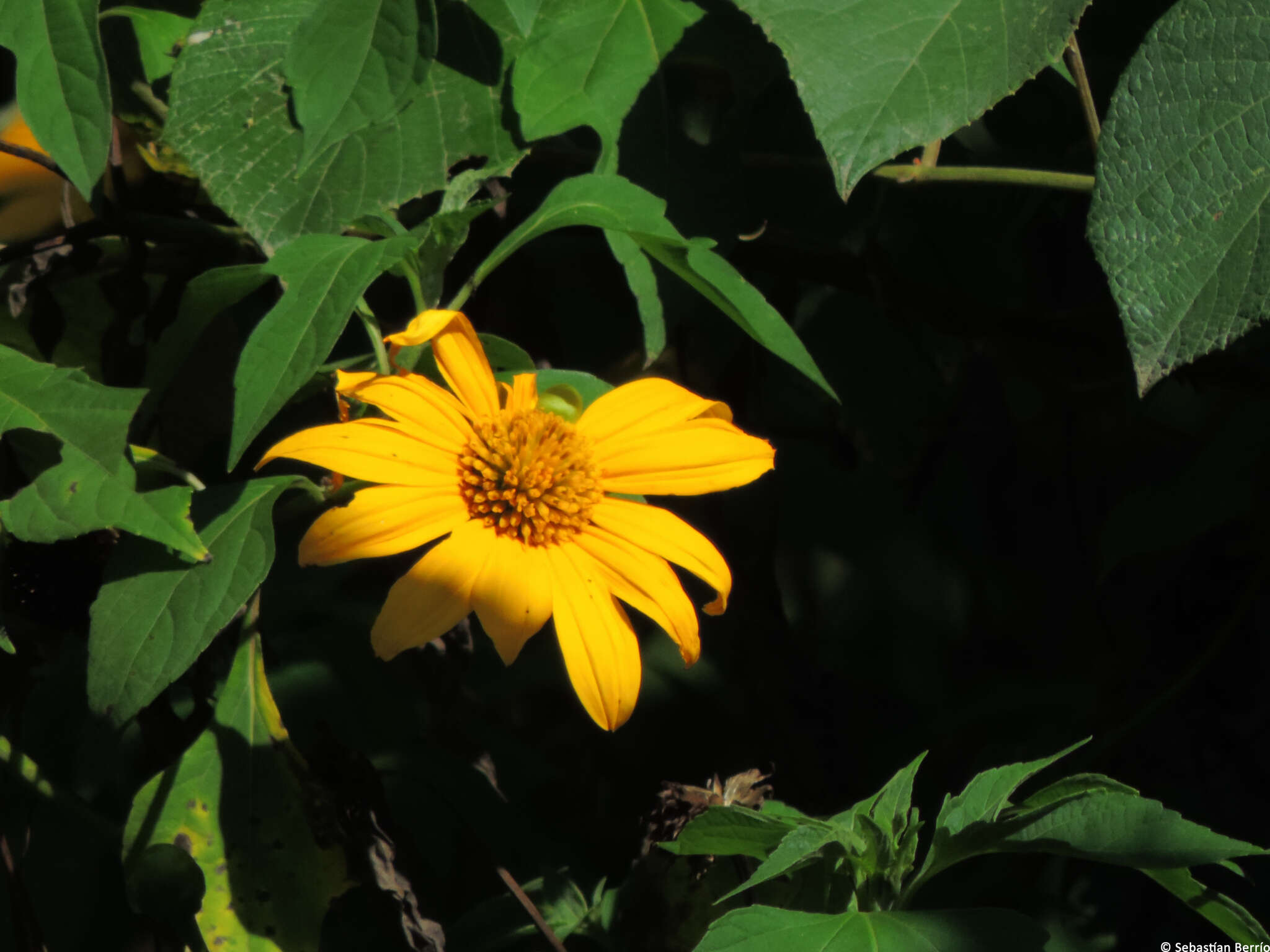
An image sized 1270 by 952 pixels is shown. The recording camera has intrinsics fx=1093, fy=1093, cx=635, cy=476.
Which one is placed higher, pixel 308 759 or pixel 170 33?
pixel 170 33

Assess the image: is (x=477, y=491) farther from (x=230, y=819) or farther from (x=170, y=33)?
(x=170, y=33)

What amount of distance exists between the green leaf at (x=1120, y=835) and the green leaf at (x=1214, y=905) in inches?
1.4

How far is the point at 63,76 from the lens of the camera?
0.76m

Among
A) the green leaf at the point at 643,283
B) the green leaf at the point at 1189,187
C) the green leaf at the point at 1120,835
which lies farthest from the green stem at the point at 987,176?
the green leaf at the point at 1120,835

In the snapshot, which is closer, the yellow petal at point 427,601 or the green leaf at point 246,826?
the yellow petal at point 427,601

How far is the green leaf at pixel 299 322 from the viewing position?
0.64 m

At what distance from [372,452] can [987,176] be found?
25.6 inches

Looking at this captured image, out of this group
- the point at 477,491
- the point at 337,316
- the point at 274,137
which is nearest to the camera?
the point at 337,316

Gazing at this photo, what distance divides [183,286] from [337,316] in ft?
1.40

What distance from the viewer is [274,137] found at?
887mm

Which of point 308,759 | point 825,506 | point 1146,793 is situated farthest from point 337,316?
point 1146,793

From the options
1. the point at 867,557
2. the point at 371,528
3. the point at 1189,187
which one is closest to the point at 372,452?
the point at 371,528

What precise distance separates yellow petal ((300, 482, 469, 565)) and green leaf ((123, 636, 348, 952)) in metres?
0.21

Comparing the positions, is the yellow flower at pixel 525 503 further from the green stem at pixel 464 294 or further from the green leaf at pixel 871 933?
the green leaf at pixel 871 933
